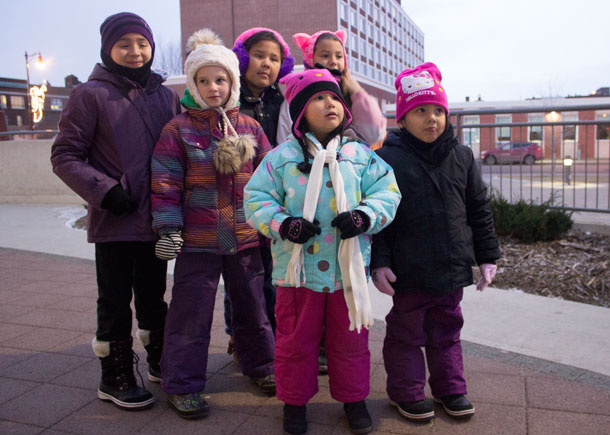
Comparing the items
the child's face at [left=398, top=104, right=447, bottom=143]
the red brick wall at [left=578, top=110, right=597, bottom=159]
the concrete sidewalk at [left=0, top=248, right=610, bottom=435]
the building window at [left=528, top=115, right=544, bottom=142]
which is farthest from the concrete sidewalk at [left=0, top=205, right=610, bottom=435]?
the red brick wall at [left=578, top=110, right=597, bottom=159]

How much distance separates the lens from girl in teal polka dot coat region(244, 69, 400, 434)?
248cm

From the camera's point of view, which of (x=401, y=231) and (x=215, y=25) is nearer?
(x=401, y=231)

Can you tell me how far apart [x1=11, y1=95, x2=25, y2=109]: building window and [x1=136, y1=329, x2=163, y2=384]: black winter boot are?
86.2 meters

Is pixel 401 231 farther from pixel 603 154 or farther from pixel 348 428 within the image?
pixel 603 154

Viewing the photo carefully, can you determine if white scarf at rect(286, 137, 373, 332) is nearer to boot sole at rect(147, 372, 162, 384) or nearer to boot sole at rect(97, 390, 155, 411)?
boot sole at rect(97, 390, 155, 411)

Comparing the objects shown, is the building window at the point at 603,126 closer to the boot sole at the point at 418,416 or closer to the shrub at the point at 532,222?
the shrub at the point at 532,222

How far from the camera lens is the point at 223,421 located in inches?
108

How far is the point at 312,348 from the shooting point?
2643mm

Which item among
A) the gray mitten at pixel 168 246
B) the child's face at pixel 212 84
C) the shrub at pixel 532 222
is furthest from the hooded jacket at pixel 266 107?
the shrub at pixel 532 222

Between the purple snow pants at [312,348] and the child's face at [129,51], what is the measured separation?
1366mm

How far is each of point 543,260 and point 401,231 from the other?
3.02 m

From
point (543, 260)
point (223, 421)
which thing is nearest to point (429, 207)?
point (223, 421)

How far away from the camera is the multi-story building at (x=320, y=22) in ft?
177

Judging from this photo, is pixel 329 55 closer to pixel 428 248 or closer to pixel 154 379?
pixel 428 248
